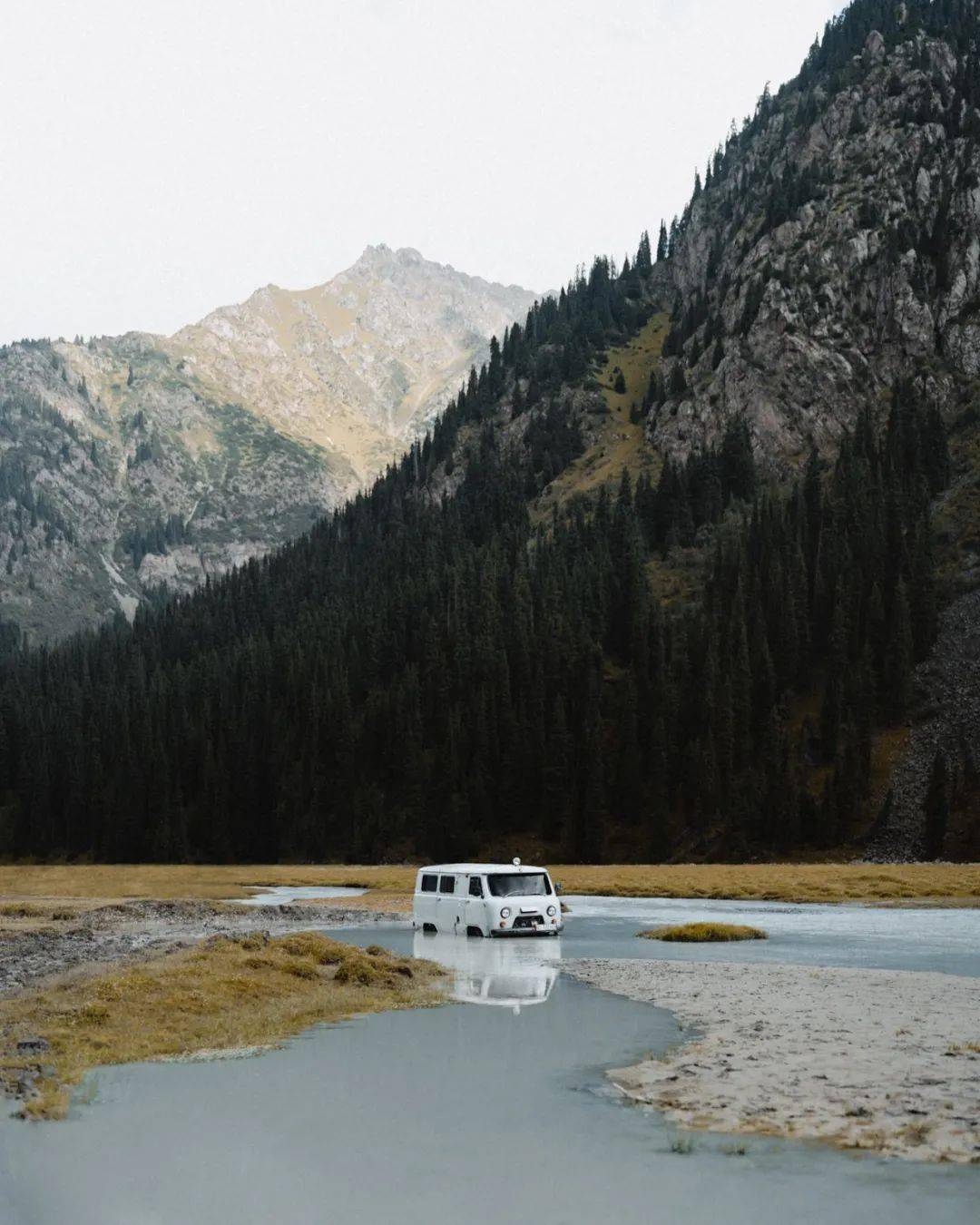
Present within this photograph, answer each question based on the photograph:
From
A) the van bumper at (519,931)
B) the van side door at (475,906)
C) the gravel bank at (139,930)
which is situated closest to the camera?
the gravel bank at (139,930)

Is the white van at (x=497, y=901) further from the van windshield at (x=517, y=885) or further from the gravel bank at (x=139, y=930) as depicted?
the gravel bank at (x=139, y=930)

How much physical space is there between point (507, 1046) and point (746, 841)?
369 feet

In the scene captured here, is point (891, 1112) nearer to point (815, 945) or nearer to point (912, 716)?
point (815, 945)

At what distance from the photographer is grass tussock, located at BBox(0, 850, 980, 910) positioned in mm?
77938

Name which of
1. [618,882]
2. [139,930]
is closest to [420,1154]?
[139,930]

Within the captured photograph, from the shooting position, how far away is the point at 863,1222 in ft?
37.7

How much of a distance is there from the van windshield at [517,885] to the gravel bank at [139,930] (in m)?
11.8

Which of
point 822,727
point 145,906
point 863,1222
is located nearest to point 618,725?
point 822,727

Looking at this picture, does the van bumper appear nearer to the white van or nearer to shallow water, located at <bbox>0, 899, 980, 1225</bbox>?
the white van

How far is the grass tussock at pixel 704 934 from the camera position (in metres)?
49.4

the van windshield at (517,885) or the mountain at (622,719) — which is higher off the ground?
the mountain at (622,719)

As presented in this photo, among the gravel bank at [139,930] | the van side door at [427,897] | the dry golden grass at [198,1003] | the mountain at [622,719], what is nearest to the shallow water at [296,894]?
the gravel bank at [139,930]

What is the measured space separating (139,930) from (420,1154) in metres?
48.2

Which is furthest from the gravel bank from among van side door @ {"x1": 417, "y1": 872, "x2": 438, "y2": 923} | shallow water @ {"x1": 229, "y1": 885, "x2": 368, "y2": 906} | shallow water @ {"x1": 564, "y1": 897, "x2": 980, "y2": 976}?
shallow water @ {"x1": 564, "y1": 897, "x2": 980, "y2": 976}
